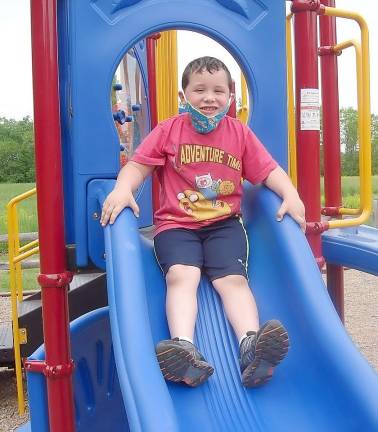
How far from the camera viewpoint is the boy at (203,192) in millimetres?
2242

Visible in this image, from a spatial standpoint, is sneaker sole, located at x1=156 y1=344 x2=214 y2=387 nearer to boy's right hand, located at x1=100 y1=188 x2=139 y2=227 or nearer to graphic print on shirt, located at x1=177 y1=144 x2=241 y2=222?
boy's right hand, located at x1=100 y1=188 x2=139 y2=227

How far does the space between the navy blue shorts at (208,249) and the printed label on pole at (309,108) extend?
0.70 meters

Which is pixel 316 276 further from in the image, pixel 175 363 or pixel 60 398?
pixel 60 398

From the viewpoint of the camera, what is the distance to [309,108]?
2854 millimetres

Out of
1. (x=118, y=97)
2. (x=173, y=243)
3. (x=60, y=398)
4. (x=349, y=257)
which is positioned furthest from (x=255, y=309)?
(x=118, y=97)

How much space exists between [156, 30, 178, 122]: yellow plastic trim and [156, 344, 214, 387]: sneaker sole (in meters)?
2.50

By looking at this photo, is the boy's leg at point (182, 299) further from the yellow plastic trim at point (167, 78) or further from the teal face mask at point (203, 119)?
the yellow plastic trim at point (167, 78)

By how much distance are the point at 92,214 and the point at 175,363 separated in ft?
2.69

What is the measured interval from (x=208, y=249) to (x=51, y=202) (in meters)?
0.64

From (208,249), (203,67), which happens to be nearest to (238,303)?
(208,249)

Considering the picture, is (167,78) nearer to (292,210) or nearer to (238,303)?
(292,210)

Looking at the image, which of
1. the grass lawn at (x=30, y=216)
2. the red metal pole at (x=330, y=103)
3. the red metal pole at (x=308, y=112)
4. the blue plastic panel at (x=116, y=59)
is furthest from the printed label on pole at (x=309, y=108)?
the grass lawn at (x=30, y=216)

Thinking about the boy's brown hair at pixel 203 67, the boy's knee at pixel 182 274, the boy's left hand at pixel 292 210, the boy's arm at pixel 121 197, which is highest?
the boy's brown hair at pixel 203 67

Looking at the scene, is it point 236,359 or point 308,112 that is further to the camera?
point 308,112
